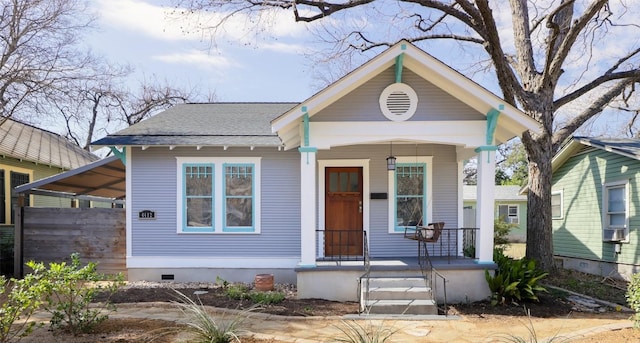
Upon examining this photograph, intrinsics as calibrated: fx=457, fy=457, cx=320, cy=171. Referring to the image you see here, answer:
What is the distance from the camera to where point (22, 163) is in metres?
14.1

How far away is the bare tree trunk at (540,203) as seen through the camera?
11570mm

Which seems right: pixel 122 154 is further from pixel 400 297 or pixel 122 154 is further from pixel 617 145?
pixel 617 145

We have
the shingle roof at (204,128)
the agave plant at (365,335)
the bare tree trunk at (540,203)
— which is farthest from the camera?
the bare tree trunk at (540,203)

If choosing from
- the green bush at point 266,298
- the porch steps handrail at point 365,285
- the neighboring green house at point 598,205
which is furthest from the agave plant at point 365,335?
the neighboring green house at point 598,205

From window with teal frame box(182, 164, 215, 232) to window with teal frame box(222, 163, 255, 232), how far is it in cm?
36

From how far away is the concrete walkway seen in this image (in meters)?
5.97

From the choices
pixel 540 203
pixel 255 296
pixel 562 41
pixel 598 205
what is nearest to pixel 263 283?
pixel 255 296

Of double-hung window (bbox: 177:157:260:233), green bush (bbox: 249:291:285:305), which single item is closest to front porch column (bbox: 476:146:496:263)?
green bush (bbox: 249:291:285:305)

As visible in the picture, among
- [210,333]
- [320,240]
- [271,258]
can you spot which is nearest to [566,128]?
[320,240]

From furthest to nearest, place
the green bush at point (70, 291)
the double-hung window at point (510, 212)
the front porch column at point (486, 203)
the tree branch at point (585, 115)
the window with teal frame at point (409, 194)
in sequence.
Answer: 1. the double-hung window at point (510, 212)
2. the tree branch at point (585, 115)
3. the window with teal frame at point (409, 194)
4. the front porch column at point (486, 203)
5. the green bush at point (70, 291)

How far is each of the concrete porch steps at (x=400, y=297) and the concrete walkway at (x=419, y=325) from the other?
1.02 feet

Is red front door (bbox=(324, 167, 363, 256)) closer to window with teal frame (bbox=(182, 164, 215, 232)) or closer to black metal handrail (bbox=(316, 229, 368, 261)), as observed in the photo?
black metal handrail (bbox=(316, 229, 368, 261))

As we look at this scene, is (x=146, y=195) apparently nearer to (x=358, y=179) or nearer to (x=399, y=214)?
(x=358, y=179)

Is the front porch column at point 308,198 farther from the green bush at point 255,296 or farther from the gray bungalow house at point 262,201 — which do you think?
the gray bungalow house at point 262,201
